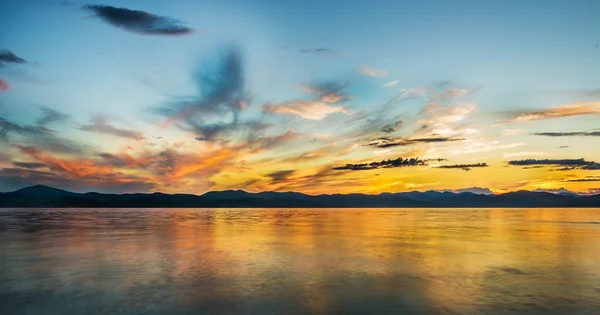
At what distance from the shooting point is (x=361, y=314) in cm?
1141

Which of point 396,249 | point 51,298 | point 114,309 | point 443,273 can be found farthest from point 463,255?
point 51,298

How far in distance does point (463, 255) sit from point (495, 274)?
6053 mm

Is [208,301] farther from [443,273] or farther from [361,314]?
[443,273]

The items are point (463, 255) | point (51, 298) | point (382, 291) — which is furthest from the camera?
point (463, 255)

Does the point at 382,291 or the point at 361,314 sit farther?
the point at 382,291

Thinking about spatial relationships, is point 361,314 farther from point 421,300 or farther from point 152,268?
point 152,268

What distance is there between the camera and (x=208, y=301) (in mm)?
13039

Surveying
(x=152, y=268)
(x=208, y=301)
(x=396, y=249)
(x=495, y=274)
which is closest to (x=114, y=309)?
(x=208, y=301)

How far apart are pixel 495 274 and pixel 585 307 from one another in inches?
211

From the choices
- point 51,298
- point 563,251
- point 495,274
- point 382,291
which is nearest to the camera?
point 51,298

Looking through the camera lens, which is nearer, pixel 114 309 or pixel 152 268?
pixel 114 309

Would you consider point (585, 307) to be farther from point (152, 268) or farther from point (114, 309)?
point (152, 268)

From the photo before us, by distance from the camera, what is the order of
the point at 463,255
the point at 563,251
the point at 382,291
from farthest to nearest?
the point at 563,251 → the point at 463,255 → the point at 382,291

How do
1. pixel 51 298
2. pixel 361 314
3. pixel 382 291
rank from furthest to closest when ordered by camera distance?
pixel 382 291 → pixel 51 298 → pixel 361 314
